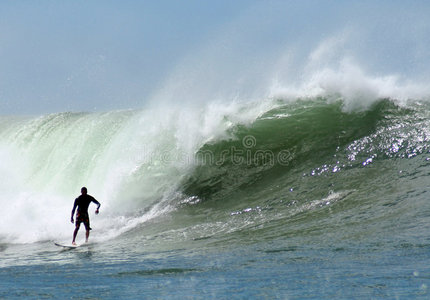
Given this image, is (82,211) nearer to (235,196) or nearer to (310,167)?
(235,196)

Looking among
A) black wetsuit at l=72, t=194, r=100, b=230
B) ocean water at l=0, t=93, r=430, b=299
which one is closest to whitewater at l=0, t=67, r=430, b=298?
ocean water at l=0, t=93, r=430, b=299

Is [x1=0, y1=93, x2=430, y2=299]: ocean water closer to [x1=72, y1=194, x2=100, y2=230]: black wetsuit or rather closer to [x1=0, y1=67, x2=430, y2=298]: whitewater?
[x1=0, y1=67, x2=430, y2=298]: whitewater

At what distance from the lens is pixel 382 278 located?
468cm

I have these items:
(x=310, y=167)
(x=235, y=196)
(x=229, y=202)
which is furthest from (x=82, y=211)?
(x=310, y=167)

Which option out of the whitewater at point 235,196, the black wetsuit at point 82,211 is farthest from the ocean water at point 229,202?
the black wetsuit at point 82,211

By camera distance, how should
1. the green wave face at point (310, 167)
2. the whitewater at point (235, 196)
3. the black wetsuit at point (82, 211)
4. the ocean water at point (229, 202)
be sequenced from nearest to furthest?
the ocean water at point (229, 202)
the whitewater at point (235, 196)
the green wave face at point (310, 167)
the black wetsuit at point (82, 211)

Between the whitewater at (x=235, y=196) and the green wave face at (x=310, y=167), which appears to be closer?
the whitewater at (x=235, y=196)

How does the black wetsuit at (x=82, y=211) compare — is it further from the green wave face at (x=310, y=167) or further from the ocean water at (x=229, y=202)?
the green wave face at (x=310, y=167)

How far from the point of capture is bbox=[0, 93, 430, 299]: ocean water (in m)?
5.14

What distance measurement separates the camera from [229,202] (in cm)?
1080

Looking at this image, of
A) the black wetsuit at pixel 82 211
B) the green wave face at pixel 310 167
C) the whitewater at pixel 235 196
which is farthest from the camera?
A: the black wetsuit at pixel 82 211

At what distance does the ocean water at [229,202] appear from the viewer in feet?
16.9

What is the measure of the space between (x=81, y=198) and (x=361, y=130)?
641cm

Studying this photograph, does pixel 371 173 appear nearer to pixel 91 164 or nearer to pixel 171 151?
pixel 171 151
